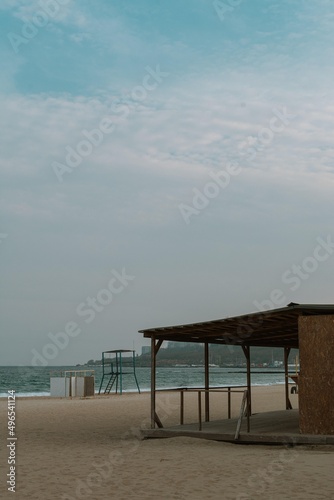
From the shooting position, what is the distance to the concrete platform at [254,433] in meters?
11.5

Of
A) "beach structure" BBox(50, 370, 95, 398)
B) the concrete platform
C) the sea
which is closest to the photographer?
the concrete platform

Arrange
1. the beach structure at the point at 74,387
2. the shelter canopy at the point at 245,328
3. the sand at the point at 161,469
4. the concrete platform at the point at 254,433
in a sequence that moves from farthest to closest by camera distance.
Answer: the beach structure at the point at 74,387
the shelter canopy at the point at 245,328
the concrete platform at the point at 254,433
the sand at the point at 161,469

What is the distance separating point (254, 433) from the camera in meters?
12.4

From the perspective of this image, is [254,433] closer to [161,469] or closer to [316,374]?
[316,374]

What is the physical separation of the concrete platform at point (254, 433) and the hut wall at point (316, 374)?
30 centimetres

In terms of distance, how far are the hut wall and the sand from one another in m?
0.58

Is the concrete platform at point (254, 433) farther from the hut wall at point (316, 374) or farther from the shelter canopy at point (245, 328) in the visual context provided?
the shelter canopy at point (245, 328)

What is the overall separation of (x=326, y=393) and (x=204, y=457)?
2488 millimetres

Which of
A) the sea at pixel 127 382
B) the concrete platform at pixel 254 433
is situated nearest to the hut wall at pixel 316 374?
the concrete platform at pixel 254 433

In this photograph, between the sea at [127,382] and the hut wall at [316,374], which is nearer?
the hut wall at [316,374]

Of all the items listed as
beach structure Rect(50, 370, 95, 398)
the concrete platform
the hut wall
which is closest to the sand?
the concrete platform

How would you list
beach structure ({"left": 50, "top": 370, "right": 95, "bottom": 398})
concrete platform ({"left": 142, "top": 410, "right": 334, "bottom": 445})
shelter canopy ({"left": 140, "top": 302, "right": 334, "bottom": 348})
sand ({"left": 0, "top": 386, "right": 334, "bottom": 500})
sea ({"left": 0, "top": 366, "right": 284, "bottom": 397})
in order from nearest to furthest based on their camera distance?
sand ({"left": 0, "top": 386, "right": 334, "bottom": 500})
concrete platform ({"left": 142, "top": 410, "right": 334, "bottom": 445})
shelter canopy ({"left": 140, "top": 302, "right": 334, "bottom": 348})
beach structure ({"left": 50, "top": 370, "right": 95, "bottom": 398})
sea ({"left": 0, "top": 366, "right": 284, "bottom": 397})

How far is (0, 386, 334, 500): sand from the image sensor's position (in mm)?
8039

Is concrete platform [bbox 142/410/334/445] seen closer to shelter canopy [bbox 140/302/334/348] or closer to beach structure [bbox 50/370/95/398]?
shelter canopy [bbox 140/302/334/348]
